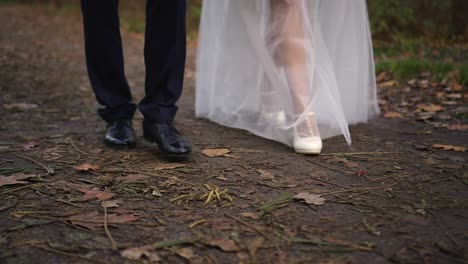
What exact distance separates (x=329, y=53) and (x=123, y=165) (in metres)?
1.10

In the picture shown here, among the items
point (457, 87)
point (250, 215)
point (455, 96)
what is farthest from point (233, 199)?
point (457, 87)

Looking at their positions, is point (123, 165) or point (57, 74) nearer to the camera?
point (123, 165)

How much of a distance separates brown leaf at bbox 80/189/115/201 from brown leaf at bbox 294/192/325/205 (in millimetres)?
625

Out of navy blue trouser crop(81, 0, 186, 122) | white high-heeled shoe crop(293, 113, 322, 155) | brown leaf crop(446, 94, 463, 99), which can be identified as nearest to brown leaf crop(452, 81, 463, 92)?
brown leaf crop(446, 94, 463, 99)

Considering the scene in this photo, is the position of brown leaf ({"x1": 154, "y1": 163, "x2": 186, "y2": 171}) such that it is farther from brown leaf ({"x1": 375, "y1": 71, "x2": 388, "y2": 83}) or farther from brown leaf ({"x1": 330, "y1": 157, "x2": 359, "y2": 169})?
brown leaf ({"x1": 375, "y1": 71, "x2": 388, "y2": 83})

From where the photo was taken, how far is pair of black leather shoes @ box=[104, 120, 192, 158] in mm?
1793

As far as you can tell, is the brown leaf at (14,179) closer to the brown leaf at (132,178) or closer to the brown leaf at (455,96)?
the brown leaf at (132,178)

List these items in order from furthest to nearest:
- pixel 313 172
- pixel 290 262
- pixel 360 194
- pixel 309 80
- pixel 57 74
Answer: pixel 57 74 → pixel 309 80 → pixel 313 172 → pixel 360 194 → pixel 290 262

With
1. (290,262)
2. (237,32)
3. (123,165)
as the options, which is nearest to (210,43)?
(237,32)

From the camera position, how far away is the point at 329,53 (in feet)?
6.94

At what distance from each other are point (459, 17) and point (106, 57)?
5096 mm

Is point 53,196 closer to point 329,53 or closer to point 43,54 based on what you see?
point 329,53

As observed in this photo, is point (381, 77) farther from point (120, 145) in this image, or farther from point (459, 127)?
point (120, 145)

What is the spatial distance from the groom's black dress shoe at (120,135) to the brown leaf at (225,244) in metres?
0.96
